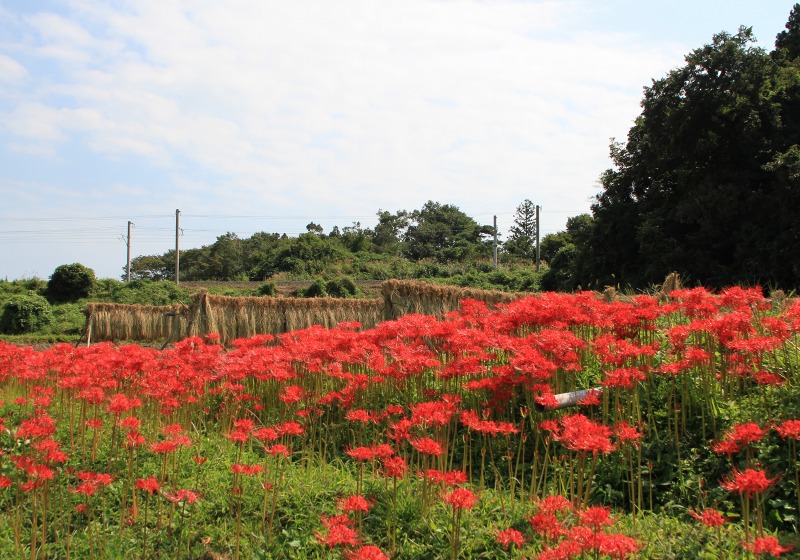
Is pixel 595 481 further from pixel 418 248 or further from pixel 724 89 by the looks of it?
pixel 418 248

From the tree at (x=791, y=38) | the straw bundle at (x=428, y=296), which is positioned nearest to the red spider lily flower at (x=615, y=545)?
the straw bundle at (x=428, y=296)

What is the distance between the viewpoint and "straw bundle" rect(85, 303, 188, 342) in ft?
65.2

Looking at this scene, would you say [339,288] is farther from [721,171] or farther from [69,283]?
[721,171]

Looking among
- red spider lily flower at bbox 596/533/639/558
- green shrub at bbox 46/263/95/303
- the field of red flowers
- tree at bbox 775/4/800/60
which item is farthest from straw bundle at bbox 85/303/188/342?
tree at bbox 775/4/800/60

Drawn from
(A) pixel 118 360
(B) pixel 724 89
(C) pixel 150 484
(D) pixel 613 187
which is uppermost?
(B) pixel 724 89

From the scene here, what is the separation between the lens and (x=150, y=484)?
128 inches

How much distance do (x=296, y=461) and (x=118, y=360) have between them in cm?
169

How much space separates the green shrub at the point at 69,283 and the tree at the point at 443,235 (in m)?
26.7

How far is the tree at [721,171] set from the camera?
19.6 m

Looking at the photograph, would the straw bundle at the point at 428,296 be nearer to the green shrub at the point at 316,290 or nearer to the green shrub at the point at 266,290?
the green shrub at the point at 316,290

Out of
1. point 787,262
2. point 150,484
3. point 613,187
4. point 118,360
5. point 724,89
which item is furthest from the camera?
point 613,187

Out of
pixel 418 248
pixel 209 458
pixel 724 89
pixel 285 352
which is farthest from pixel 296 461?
pixel 418 248

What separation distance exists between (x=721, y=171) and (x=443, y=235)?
37.2m

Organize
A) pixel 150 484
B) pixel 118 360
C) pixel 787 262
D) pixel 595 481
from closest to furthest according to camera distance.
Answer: pixel 150 484 < pixel 595 481 < pixel 118 360 < pixel 787 262
